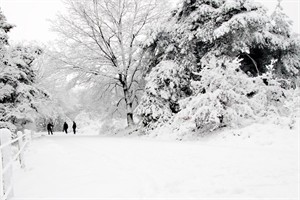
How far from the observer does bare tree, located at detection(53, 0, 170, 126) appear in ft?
72.3

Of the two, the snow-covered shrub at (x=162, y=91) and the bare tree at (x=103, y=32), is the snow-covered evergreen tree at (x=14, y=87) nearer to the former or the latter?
the bare tree at (x=103, y=32)

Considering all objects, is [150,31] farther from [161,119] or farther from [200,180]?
[200,180]

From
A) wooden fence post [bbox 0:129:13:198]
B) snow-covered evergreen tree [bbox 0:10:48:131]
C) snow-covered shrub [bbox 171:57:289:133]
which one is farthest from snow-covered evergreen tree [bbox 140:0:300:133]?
wooden fence post [bbox 0:129:13:198]

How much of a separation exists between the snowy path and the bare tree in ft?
47.7

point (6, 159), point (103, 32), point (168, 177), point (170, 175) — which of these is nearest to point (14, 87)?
point (103, 32)

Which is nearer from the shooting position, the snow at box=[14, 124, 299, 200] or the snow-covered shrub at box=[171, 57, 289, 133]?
the snow at box=[14, 124, 299, 200]

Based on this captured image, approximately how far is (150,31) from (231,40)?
4999 millimetres

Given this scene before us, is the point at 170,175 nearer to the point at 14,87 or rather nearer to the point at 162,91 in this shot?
the point at 162,91

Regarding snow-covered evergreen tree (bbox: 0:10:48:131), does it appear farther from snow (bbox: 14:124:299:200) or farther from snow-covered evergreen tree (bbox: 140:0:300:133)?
snow (bbox: 14:124:299:200)

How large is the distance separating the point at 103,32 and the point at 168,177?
18.5 meters

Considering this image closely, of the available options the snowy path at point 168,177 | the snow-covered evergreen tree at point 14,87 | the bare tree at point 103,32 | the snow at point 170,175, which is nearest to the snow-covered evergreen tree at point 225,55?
the snow at point 170,175

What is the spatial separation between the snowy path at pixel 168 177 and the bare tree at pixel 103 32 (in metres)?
14.5

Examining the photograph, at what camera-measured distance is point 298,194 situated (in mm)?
4352

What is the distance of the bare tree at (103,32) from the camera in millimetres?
22047
